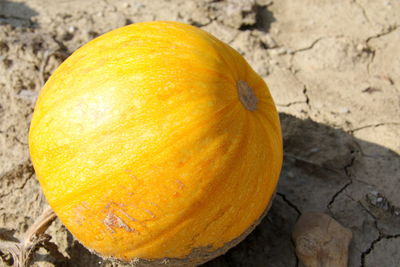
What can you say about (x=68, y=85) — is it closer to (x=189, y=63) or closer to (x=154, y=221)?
(x=189, y=63)

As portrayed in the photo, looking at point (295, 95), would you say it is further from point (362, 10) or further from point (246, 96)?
point (246, 96)

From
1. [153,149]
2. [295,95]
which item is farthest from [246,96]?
[295,95]

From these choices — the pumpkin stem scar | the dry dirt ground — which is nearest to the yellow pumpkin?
the pumpkin stem scar

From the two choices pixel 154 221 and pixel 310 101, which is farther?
pixel 310 101

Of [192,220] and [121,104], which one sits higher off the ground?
[121,104]

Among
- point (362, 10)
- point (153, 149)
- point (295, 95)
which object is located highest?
point (153, 149)

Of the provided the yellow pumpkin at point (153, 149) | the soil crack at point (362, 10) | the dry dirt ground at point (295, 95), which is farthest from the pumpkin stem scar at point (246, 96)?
the soil crack at point (362, 10)

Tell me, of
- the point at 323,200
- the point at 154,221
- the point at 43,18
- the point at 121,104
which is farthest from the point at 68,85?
the point at 43,18
